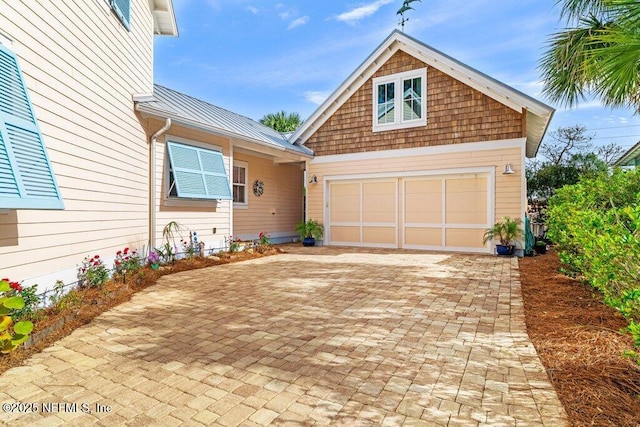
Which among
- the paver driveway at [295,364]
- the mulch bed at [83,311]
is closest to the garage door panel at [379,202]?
the paver driveway at [295,364]

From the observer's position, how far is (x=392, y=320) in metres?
3.91

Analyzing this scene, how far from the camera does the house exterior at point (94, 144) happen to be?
129 inches

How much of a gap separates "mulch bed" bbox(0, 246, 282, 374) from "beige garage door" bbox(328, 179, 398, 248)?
550cm

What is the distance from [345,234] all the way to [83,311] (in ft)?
27.5

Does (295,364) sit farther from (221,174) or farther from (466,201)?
(466,201)

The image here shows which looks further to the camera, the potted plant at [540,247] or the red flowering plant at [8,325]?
the potted plant at [540,247]

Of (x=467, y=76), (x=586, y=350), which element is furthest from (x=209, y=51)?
(x=586, y=350)

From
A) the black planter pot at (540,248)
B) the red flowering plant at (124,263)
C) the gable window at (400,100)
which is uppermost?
the gable window at (400,100)

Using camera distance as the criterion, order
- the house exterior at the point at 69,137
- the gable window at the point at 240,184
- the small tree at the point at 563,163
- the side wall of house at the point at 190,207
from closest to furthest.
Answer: the house exterior at the point at 69,137, the side wall of house at the point at 190,207, the gable window at the point at 240,184, the small tree at the point at 563,163

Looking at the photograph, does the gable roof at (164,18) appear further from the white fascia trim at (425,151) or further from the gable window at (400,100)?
the gable window at (400,100)

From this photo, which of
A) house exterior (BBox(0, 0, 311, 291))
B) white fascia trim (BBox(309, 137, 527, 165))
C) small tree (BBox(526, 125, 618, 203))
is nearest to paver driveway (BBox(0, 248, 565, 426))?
house exterior (BBox(0, 0, 311, 291))

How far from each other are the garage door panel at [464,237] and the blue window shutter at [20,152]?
356 inches

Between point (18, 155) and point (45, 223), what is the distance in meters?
1.04

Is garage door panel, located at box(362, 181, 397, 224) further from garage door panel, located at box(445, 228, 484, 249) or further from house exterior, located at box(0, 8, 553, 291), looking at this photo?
garage door panel, located at box(445, 228, 484, 249)
